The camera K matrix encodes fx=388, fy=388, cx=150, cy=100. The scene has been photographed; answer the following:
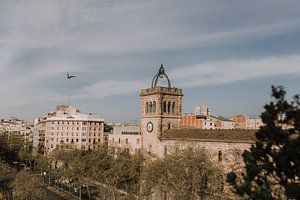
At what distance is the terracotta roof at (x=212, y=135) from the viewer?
3866cm

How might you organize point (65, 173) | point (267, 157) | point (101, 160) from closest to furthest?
point (267, 157), point (101, 160), point (65, 173)

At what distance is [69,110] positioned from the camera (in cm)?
13562

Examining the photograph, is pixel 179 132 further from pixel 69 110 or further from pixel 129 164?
pixel 69 110

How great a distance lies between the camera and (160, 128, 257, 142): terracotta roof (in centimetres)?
3866

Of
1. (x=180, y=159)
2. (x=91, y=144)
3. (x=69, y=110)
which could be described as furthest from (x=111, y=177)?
(x=69, y=110)

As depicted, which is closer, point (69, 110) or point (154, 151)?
point (154, 151)

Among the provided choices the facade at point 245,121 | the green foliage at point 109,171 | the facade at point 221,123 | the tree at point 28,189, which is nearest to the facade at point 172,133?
the green foliage at point 109,171

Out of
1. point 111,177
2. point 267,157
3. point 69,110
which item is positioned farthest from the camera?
point 69,110

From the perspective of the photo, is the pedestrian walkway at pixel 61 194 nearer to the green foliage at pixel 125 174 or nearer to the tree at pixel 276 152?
the green foliage at pixel 125 174

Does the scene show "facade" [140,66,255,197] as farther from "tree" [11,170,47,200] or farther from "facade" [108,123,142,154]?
"facade" [108,123,142,154]

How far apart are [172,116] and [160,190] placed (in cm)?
1541

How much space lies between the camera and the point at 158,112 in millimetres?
51938

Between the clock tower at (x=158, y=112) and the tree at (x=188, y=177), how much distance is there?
33.3ft

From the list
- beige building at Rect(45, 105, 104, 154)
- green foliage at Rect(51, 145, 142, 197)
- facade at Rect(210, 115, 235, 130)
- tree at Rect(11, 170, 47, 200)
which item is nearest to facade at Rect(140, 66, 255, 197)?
green foliage at Rect(51, 145, 142, 197)
